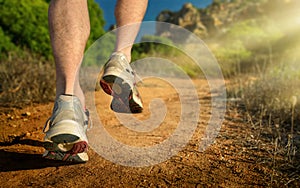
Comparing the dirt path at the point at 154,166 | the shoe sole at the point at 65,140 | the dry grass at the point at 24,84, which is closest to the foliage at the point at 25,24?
the dry grass at the point at 24,84

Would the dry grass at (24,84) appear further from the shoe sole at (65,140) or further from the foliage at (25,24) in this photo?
the shoe sole at (65,140)

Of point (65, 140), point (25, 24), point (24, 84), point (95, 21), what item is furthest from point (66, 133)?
point (95, 21)

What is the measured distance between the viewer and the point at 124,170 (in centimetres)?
139

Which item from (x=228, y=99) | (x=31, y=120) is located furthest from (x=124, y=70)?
(x=228, y=99)

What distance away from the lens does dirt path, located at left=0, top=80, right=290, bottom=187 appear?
49.7 inches

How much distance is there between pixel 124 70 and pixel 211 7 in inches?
820

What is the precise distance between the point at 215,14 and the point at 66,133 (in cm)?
2011

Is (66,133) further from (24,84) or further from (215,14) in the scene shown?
(215,14)

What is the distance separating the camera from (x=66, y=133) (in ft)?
4.22

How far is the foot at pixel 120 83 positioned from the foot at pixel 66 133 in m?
0.19

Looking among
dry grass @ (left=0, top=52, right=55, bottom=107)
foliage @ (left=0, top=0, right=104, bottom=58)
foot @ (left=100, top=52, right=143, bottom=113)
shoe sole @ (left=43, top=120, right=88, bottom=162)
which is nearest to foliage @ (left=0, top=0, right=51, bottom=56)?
foliage @ (left=0, top=0, right=104, bottom=58)

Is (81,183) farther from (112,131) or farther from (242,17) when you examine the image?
(242,17)

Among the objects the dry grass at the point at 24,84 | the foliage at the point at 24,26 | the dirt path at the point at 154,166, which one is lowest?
the dirt path at the point at 154,166

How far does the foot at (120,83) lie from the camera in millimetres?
1529
